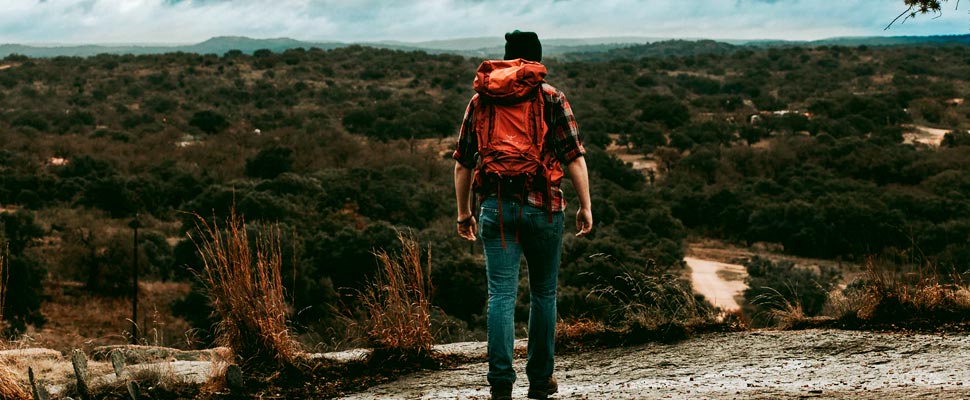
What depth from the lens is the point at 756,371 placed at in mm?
4328

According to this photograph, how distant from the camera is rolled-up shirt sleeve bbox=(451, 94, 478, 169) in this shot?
3.48 metres

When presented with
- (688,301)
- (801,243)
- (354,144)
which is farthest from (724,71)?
(688,301)

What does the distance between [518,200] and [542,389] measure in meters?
0.88

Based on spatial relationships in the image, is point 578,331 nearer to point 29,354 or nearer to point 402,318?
point 402,318

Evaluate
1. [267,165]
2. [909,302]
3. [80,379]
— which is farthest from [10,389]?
[267,165]

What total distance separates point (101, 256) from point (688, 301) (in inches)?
545

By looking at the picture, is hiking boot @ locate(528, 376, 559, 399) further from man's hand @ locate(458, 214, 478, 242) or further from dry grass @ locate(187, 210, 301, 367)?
dry grass @ locate(187, 210, 301, 367)

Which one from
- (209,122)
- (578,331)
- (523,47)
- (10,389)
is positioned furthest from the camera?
(209,122)

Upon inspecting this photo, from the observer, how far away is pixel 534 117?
3373 millimetres

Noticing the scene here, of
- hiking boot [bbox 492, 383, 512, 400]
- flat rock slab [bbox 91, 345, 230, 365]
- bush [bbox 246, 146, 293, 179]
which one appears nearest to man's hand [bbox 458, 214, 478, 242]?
hiking boot [bbox 492, 383, 512, 400]

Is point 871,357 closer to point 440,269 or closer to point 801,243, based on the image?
point 440,269

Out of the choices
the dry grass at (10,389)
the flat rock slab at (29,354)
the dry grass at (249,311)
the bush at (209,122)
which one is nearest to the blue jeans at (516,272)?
the dry grass at (249,311)

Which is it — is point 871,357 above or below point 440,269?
above

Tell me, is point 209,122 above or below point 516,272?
below
